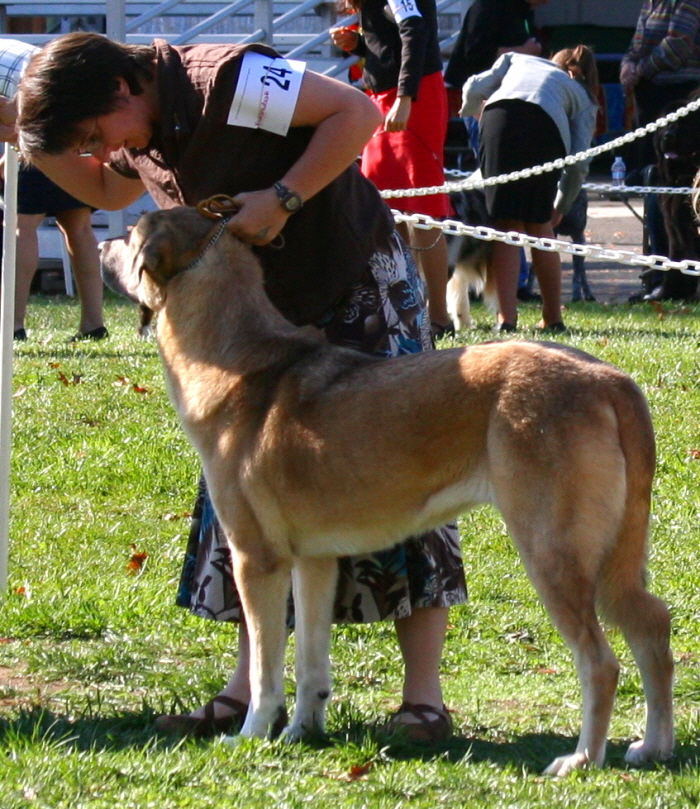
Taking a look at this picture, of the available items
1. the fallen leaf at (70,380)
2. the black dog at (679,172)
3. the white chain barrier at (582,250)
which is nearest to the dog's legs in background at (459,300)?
the black dog at (679,172)

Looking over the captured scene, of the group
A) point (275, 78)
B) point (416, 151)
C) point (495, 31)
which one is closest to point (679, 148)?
point (495, 31)

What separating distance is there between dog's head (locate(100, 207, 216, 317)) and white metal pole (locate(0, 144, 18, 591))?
0.94 metres

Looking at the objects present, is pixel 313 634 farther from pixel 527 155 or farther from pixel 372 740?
pixel 527 155

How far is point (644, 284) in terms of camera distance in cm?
1224

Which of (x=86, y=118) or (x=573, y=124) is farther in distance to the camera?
(x=573, y=124)

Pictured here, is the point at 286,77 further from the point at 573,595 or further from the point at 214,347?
the point at 573,595

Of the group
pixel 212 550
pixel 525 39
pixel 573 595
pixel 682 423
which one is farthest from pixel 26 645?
pixel 525 39

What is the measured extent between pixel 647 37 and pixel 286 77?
29.1 ft

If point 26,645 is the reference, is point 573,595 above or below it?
above

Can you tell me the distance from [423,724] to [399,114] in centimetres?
557

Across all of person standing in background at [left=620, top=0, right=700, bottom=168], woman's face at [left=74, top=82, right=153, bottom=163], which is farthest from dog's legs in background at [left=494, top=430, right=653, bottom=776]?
person standing in background at [left=620, top=0, right=700, bottom=168]

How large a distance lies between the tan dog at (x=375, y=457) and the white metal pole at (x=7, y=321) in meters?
0.85

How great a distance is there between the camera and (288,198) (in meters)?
3.46

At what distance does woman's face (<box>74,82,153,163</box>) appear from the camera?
348cm
